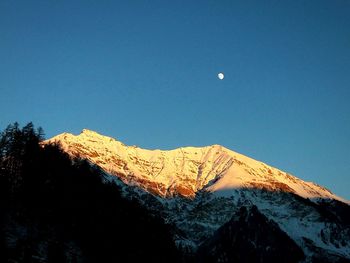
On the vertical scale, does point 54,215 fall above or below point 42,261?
above

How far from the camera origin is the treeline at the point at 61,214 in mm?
96631

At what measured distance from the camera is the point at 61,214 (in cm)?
11338

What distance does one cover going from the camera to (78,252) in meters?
102

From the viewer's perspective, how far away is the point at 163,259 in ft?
443

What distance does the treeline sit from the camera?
317 ft

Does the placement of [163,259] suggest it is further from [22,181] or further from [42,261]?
[42,261]

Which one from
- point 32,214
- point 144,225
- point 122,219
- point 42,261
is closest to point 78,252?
point 32,214

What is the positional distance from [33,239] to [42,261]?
34.6 feet

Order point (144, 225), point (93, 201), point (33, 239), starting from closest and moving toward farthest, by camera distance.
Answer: point (33, 239) < point (93, 201) < point (144, 225)

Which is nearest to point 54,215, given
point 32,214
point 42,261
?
point 32,214

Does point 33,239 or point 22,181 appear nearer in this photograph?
point 33,239

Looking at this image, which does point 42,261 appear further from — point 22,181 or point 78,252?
point 22,181

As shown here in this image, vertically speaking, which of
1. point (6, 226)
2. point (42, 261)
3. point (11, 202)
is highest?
point (11, 202)

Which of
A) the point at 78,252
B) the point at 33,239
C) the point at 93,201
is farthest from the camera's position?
the point at 93,201
